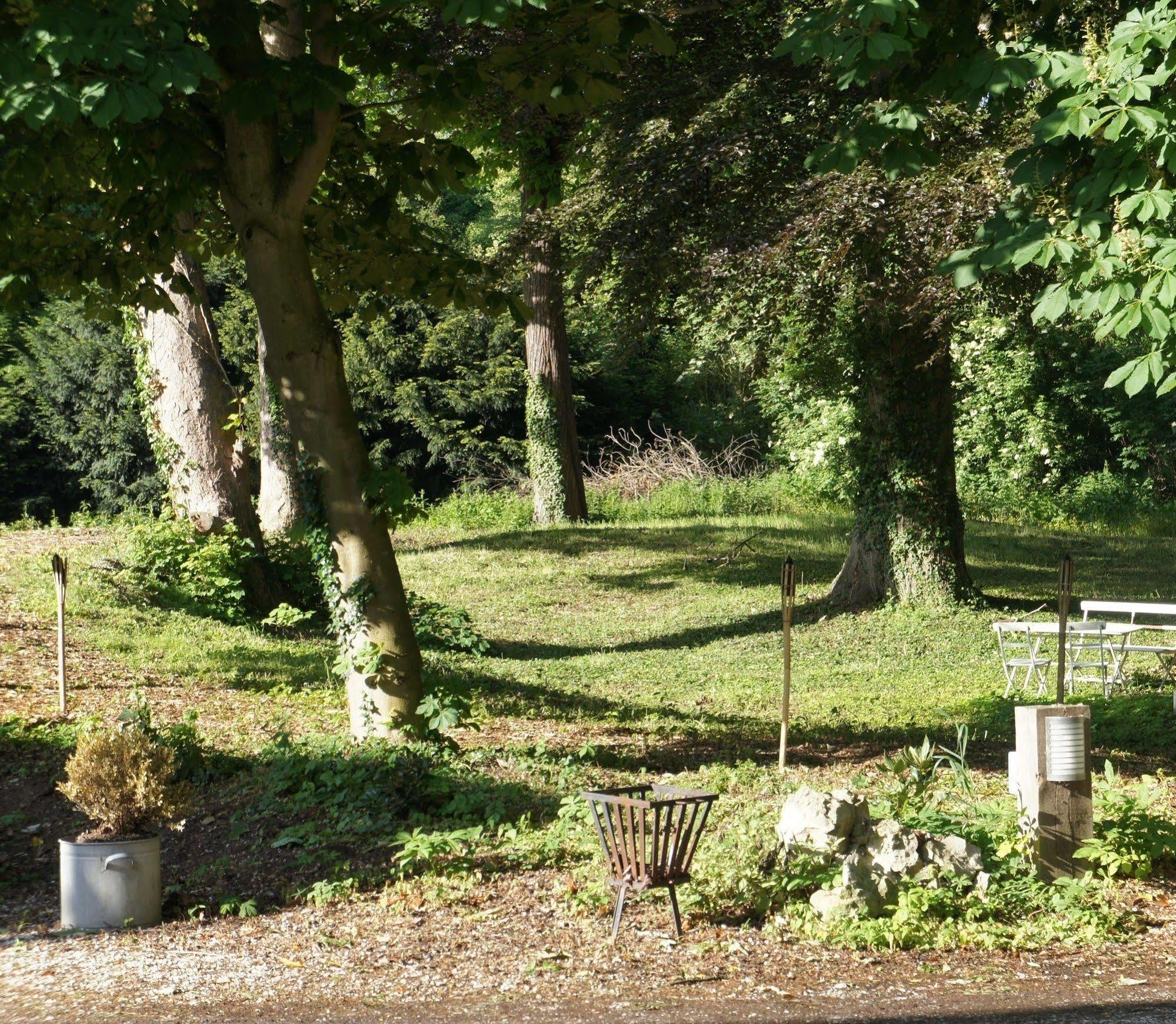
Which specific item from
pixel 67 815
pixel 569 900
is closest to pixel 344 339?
pixel 67 815

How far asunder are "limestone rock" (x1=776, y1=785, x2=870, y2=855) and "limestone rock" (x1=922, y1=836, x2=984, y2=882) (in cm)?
28

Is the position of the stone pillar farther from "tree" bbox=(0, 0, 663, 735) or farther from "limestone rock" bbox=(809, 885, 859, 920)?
"tree" bbox=(0, 0, 663, 735)

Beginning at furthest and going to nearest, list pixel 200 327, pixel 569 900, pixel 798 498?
pixel 798 498, pixel 200 327, pixel 569 900

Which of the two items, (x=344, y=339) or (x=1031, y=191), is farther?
(x=344, y=339)

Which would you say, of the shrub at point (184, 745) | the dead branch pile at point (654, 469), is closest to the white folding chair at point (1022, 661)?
the shrub at point (184, 745)

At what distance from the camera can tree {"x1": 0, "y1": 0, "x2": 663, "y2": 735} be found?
6.67m

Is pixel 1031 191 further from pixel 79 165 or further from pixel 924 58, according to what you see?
pixel 79 165

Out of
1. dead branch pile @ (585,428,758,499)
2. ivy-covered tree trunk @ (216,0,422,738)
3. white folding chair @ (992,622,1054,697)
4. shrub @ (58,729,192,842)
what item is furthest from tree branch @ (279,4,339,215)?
dead branch pile @ (585,428,758,499)

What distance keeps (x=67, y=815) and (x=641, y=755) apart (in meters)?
3.57

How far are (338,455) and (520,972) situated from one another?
345cm

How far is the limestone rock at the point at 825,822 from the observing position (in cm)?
523

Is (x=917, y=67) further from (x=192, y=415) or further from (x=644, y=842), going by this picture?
(x=192, y=415)

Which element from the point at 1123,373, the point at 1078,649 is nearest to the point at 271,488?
the point at 1078,649

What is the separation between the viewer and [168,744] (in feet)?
23.3
